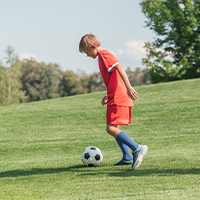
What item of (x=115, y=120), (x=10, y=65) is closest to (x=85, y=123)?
(x=115, y=120)

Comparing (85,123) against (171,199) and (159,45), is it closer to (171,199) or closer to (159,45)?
(171,199)

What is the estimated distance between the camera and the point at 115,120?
4301 mm

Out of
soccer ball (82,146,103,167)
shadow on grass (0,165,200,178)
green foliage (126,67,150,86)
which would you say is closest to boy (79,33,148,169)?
shadow on grass (0,165,200,178)

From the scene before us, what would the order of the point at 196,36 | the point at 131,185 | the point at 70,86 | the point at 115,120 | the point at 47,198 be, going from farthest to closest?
the point at 70,86
the point at 196,36
the point at 115,120
the point at 131,185
the point at 47,198

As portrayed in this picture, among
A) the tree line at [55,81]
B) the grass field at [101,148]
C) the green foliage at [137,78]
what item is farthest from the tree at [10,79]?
the grass field at [101,148]

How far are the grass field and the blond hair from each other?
1.97 meters

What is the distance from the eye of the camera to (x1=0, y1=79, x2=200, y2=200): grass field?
3.37 m

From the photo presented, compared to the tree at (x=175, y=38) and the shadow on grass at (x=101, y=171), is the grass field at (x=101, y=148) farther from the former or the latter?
the tree at (x=175, y=38)

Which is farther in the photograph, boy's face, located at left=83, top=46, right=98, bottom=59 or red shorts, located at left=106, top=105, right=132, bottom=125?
boy's face, located at left=83, top=46, right=98, bottom=59

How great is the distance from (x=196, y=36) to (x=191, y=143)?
82.8 ft

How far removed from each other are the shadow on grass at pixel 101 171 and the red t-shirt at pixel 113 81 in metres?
1.03

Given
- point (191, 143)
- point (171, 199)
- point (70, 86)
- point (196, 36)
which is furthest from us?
point (70, 86)

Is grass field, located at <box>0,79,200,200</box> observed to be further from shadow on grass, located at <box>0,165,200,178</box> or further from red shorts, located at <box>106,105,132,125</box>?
red shorts, located at <box>106,105,132,125</box>

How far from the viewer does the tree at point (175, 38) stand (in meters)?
29.0
